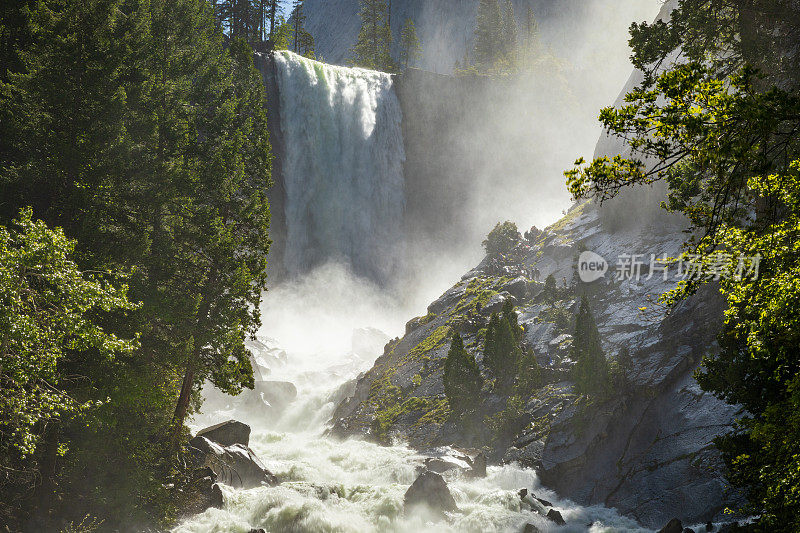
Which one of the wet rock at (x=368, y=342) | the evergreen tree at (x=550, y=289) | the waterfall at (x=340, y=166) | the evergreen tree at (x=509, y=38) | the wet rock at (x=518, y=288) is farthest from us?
the evergreen tree at (x=509, y=38)

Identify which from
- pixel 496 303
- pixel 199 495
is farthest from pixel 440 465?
pixel 496 303

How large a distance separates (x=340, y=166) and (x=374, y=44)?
1457 inches

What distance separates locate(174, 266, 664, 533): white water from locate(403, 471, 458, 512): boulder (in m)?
0.44

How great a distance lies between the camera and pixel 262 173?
26.6m

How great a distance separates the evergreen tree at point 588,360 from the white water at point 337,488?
20.0ft

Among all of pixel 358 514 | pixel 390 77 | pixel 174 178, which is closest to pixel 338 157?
pixel 390 77

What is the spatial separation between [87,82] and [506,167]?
6814 cm

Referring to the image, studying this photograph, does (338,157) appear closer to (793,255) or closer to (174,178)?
(174,178)

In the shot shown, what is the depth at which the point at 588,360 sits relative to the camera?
104ft

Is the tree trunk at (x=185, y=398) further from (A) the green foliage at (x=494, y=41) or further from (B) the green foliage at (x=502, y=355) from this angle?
(A) the green foliage at (x=494, y=41)

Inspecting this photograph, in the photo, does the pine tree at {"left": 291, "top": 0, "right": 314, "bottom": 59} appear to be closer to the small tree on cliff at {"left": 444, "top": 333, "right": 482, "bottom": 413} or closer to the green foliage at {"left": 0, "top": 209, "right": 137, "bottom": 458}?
the small tree on cliff at {"left": 444, "top": 333, "right": 482, "bottom": 413}

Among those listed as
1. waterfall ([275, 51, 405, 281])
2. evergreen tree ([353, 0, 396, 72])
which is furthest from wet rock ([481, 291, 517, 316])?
evergreen tree ([353, 0, 396, 72])

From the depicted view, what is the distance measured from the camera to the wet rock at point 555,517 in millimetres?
24431

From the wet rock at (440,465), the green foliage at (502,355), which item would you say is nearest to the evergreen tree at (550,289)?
the green foliage at (502,355)
